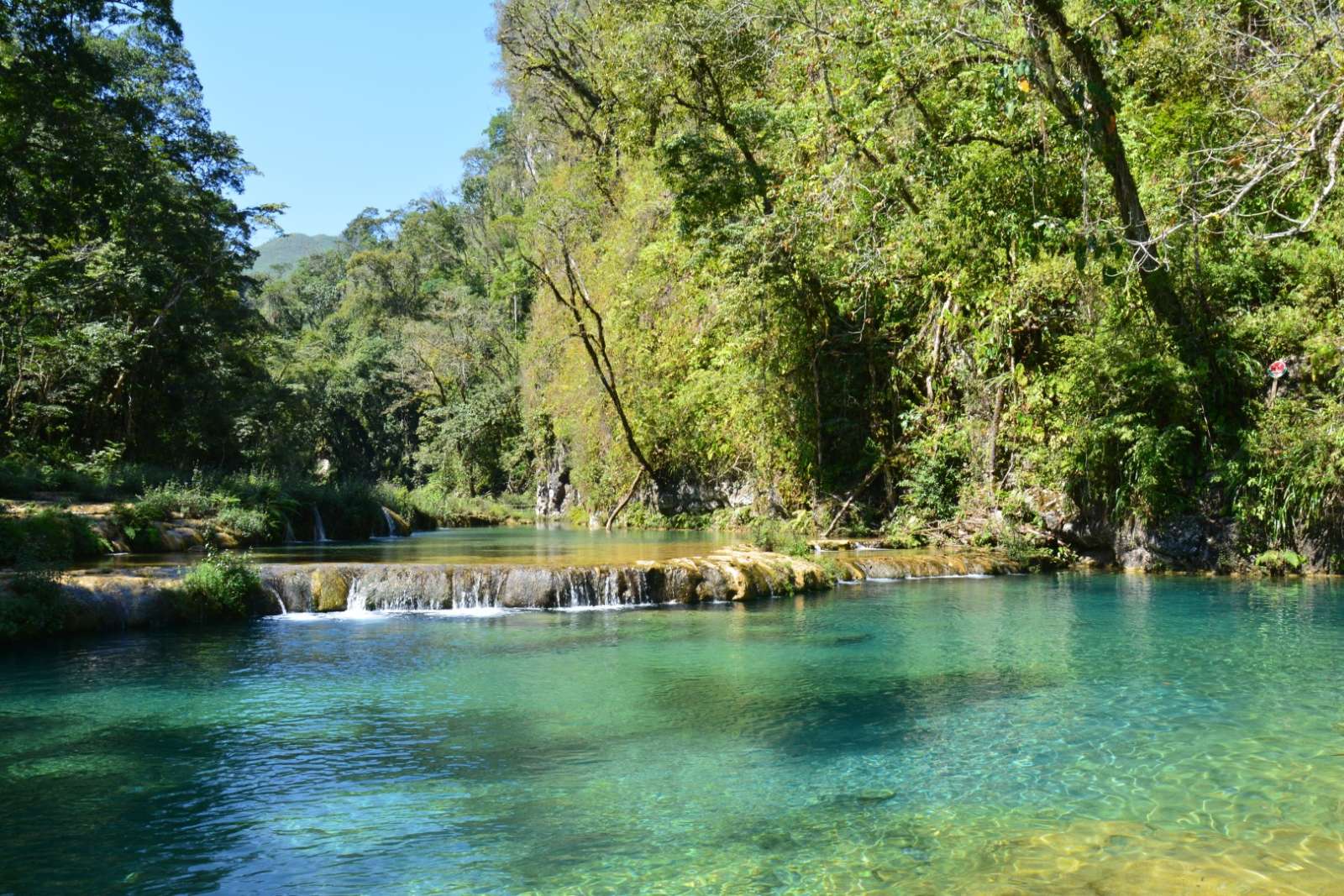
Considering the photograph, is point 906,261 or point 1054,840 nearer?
point 1054,840

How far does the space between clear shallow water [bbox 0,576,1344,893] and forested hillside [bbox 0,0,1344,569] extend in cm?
451

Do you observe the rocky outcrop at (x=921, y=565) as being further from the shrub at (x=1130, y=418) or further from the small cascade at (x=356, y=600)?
the small cascade at (x=356, y=600)

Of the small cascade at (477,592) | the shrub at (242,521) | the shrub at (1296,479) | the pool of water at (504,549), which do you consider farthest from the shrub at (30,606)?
the shrub at (1296,479)

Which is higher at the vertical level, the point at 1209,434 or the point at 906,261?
the point at 906,261

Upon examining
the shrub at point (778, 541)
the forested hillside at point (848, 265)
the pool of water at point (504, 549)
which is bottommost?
the pool of water at point (504, 549)

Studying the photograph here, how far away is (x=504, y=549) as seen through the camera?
18391mm

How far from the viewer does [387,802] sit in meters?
5.46

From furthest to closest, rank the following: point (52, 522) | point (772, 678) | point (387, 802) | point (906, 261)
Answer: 1. point (906, 261)
2. point (52, 522)
3. point (772, 678)
4. point (387, 802)

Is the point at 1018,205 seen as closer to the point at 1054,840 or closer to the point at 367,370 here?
the point at 1054,840

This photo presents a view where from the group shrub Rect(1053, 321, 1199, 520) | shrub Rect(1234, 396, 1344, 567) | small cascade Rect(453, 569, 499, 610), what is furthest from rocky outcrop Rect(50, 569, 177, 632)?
shrub Rect(1234, 396, 1344, 567)

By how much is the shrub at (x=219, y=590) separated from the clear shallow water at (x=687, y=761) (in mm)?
1188

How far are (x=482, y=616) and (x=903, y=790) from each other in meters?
7.66

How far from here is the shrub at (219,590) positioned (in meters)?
11.6

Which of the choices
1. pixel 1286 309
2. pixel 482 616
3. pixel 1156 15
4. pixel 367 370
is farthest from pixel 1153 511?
pixel 367 370
